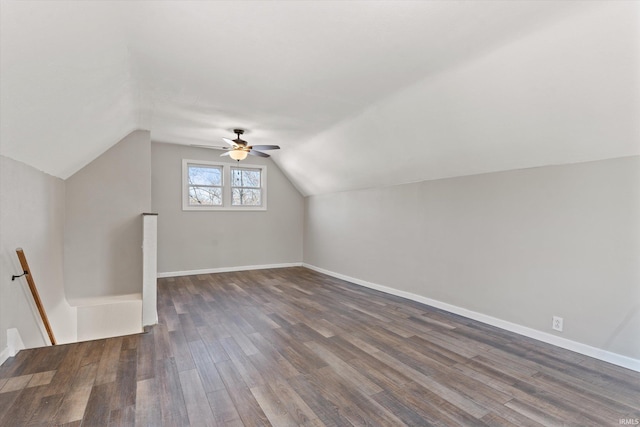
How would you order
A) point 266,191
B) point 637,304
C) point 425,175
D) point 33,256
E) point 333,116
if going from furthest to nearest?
point 266,191 → point 425,175 → point 333,116 → point 33,256 → point 637,304

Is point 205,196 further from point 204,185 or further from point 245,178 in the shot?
point 245,178

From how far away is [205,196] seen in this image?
661 centimetres

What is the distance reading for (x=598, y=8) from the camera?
6.11 ft

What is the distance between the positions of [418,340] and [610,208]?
83.5 inches

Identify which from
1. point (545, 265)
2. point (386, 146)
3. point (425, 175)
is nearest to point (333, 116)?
point (386, 146)

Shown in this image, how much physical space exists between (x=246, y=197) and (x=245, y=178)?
448mm

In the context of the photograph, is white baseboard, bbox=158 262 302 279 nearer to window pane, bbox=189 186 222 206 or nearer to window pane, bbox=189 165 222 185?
window pane, bbox=189 186 222 206

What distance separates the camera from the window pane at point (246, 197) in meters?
6.93

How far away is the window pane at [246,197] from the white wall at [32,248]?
315 cm

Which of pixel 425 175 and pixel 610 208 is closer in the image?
pixel 610 208

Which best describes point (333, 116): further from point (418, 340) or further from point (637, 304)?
point (637, 304)

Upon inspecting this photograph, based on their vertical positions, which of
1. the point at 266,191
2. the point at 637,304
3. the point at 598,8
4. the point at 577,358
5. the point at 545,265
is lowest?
the point at 577,358

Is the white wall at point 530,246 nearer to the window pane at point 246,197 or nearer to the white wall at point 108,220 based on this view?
the window pane at point 246,197

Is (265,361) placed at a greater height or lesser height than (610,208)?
lesser
